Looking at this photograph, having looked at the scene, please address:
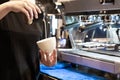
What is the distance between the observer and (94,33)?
1.70 m

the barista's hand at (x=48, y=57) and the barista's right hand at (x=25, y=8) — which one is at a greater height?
the barista's right hand at (x=25, y=8)

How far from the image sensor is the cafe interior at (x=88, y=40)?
129 cm

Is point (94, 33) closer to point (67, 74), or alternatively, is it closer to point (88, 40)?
point (88, 40)

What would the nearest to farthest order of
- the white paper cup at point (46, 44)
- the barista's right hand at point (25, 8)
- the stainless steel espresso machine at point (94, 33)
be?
1. the barista's right hand at point (25, 8)
2. the white paper cup at point (46, 44)
3. the stainless steel espresso machine at point (94, 33)

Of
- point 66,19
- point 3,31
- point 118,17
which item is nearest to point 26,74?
point 3,31

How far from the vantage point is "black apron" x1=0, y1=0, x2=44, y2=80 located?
2.75 ft

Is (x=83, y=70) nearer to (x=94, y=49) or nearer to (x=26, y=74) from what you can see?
(x=94, y=49)

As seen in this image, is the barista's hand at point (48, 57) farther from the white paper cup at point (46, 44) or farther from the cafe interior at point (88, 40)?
the cafe interior at point (88, 40)

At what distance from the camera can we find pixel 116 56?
133 centimetres

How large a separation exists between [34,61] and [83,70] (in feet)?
2.25

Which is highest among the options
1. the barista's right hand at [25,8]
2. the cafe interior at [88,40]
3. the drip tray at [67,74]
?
the barista's right hand at [25,8]

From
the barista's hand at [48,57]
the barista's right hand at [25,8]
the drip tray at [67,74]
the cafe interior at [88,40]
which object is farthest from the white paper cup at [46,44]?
the drip tray at [67,74]

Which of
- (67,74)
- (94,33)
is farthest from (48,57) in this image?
(94,33)

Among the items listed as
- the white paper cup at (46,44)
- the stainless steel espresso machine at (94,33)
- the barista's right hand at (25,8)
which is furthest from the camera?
the stainless steel espresso machine at (94,33)
